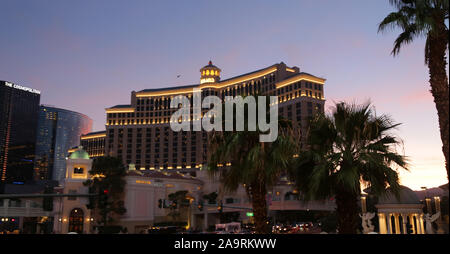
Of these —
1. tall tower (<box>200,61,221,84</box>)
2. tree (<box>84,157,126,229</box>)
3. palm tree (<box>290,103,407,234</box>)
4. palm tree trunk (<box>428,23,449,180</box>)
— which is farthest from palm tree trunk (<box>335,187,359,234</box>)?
tall tower (<box>200,61,221,84</box>)

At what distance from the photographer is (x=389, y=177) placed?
16.2 meters

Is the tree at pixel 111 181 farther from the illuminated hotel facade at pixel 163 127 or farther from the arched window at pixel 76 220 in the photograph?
the illuminated hotel facade at pixel 163 127

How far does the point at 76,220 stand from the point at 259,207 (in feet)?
230

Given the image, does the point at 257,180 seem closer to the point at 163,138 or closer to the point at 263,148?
the point at 263,148

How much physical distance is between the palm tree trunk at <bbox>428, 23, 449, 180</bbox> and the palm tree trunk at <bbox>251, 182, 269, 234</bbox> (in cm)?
789

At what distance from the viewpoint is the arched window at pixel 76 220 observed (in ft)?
257

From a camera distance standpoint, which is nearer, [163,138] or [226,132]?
[226,132]

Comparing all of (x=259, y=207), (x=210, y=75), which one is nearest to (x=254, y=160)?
(x=259, y=207)

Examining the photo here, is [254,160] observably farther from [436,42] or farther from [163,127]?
[163,127]

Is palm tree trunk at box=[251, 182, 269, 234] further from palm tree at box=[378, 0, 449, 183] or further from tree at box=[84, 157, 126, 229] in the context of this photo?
tree at box=[84, 157, 126, 229]

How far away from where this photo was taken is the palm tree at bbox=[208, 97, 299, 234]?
57.0 feet

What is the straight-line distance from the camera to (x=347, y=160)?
1680 centimetres

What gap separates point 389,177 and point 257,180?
5.77 m
